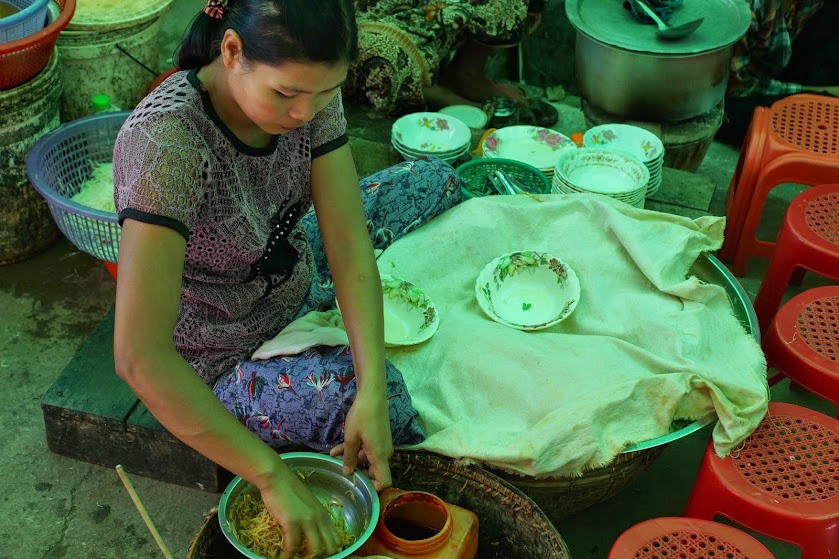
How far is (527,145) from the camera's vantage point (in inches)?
134

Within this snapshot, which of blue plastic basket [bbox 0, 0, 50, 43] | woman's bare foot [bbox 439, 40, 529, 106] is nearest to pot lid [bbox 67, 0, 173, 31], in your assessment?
blue plastic basket [bbox 0, 0, 50, 43]

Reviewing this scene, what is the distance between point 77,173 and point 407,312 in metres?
1.44

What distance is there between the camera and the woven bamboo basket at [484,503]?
1941 mm

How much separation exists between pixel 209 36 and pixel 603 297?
1416 mm

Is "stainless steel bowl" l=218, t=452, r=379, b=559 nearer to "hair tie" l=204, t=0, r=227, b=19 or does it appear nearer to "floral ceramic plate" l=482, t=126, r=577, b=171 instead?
"hair tie" l=204, t=0, r=227, b=19

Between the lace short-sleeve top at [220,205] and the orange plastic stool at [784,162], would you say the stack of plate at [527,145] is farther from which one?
the lace short-sleeve top at [220,205]

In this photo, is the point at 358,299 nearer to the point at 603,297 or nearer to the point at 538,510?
the point at 538,510

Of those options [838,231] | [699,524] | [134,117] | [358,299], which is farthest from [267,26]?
[838,231]

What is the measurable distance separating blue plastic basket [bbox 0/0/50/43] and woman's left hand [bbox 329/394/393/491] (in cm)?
174

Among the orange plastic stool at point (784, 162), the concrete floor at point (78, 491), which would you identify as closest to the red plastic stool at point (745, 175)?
the orange plastic stool at point (784, 162)

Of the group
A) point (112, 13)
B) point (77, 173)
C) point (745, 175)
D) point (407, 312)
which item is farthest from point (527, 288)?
point (112, 13)

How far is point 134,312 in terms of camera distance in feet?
5.24

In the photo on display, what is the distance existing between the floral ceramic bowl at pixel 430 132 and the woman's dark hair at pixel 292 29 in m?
1.75

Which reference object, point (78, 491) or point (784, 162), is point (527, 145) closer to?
point (784, 162)
